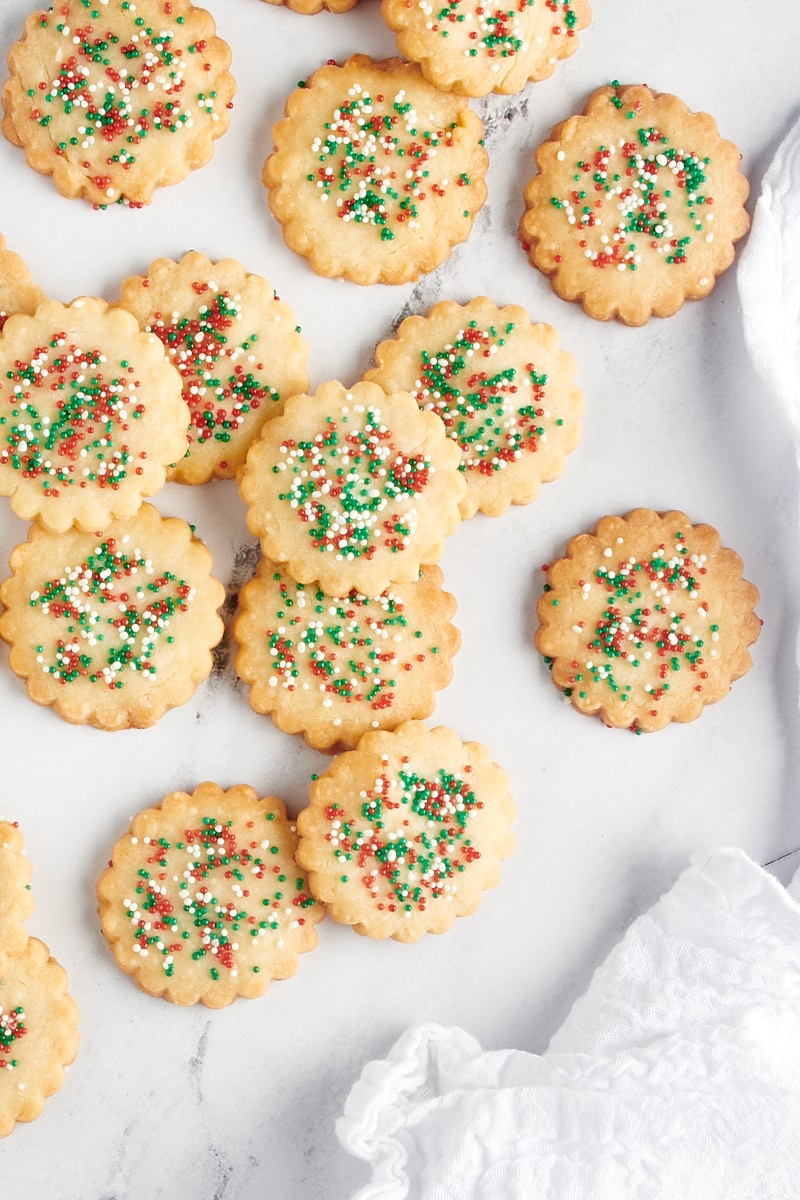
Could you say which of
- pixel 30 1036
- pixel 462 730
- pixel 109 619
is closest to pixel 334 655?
pixel 462 730

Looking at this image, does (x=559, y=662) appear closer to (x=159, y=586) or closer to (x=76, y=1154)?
(x=159, y=586)

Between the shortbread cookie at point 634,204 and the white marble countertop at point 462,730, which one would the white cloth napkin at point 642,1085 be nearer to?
the white marble countertop at point 462,730

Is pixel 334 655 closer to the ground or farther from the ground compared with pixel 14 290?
closer to the ground

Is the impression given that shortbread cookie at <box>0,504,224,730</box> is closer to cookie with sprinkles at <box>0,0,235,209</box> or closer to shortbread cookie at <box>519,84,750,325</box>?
cookie with sprinkles at <box>0,0,235,209</box>

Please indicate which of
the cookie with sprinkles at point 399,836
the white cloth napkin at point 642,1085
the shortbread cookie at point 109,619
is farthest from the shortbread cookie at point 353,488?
the white cloth napkin at point 642,1085

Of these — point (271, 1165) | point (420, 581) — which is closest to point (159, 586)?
point (420, 581)

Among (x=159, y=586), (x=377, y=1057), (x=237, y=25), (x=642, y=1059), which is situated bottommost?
(x=377, y=1057)

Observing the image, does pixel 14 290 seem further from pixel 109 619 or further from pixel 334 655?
pixel 334 655
